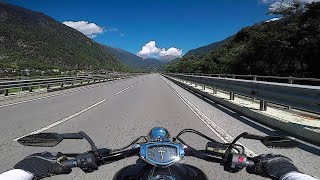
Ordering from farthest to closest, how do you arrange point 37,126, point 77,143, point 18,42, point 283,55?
point 18,42, point 283,55, point 37,126, point 77,143

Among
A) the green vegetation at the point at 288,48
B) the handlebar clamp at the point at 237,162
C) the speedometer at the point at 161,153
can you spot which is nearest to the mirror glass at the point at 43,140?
the speedometer at the point at 161,153

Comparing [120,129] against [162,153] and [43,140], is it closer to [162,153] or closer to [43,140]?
[43,140]

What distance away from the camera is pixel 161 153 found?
2.51 metres

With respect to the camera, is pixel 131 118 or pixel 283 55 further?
pixel 283 55

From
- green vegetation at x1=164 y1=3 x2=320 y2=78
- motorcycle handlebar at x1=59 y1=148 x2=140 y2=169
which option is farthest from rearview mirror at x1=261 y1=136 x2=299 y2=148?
green vegetation at x1=164 y1=3 x2=320 y2=78

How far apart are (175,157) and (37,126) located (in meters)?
8.52

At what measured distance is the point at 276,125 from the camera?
32.1 ft

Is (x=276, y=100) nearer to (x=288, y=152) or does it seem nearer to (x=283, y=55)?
(x=288, y=152)

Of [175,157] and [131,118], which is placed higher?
[175,157]

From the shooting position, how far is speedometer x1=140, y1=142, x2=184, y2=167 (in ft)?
8.06

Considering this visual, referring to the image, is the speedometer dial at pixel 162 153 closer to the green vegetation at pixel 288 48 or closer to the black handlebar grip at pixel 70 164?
the black handlebar grip at pixel 70 164

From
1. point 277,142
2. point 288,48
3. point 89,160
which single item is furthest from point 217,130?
point 288,48

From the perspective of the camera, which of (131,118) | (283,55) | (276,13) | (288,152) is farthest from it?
(276,13)

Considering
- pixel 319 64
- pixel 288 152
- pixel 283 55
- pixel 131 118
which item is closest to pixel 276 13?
pixel 283 55
